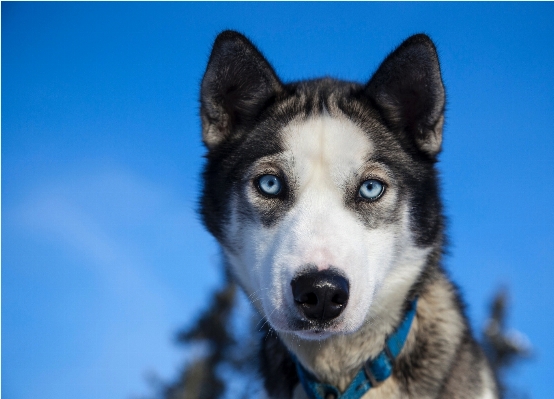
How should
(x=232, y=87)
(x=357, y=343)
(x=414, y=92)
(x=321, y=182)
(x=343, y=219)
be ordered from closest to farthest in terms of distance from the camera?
(x=343, y=219)
(x=321, y=182)
(x=357, y=343)
(x=414, y=92)
(x=232, y=87)

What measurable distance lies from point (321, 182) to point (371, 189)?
1.09 ft

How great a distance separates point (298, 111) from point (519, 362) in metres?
17.3

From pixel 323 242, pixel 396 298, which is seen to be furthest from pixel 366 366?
pixel 323 242

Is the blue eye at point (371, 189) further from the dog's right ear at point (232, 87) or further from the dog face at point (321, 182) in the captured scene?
the dog's right ear at point (232, 87)

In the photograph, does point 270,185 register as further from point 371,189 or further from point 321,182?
point 371,189

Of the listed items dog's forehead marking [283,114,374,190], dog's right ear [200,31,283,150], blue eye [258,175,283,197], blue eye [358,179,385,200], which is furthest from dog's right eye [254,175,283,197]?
dog's right ear [200,31,283,150]

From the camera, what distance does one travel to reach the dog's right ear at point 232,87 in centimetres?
404

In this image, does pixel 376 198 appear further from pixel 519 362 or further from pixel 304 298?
pixel 519 362

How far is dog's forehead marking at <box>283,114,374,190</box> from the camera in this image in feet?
12.0

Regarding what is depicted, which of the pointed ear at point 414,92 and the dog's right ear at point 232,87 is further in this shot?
the dog's right ear at point 232,87

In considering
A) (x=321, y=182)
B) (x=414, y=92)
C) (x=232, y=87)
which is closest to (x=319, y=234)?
(x=321, y=182)

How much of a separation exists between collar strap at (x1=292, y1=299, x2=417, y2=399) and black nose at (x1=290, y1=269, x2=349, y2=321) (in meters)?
0.71

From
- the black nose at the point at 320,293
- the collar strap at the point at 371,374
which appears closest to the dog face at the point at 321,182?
the black nose at the point at 320,293

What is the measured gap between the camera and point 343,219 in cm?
345
